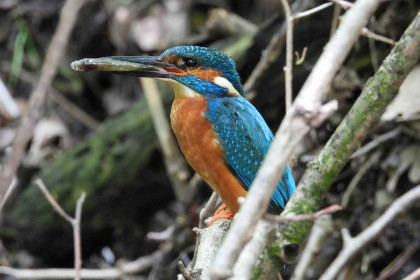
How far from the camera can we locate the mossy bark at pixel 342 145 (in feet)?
5.80

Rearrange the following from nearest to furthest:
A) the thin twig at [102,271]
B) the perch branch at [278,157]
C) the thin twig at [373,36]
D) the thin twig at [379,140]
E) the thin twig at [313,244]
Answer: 1. the perch branch at [278,157]
2. the thin twig at [373,36]
3. the thin twig at [313,244]
4. the thin twig at [379,140]
5. the thin twig at [102,271]

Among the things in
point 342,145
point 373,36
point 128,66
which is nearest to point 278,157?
point 342,145

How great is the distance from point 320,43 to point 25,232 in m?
2.37

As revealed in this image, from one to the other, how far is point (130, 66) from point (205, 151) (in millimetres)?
636

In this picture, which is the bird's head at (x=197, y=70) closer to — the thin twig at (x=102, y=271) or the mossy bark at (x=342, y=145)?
the mossy bark at (x=342, y=145)

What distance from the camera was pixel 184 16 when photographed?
5.62m

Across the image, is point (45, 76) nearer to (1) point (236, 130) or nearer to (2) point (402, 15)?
(1) point (236, 130)

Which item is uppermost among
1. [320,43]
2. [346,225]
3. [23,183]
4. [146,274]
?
[320,43]

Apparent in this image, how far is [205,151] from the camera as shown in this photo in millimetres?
2805

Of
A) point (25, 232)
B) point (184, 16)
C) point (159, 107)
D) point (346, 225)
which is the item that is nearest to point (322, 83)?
point (346, 225)

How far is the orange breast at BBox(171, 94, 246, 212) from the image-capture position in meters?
2.78

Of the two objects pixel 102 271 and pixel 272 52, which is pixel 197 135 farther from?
pixel 102 271

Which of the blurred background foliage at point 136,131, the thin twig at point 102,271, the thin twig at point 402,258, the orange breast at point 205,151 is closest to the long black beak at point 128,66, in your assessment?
the orange breast at point 205,151

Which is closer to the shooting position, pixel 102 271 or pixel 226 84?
pixel 226 84
